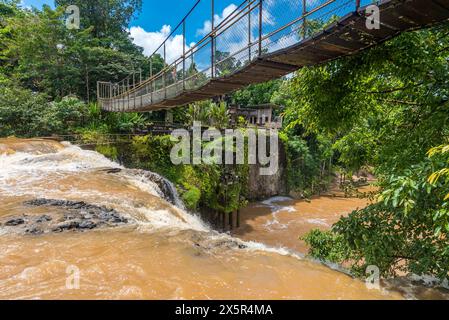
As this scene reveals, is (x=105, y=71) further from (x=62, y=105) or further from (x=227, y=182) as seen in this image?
(x=227, y=182)

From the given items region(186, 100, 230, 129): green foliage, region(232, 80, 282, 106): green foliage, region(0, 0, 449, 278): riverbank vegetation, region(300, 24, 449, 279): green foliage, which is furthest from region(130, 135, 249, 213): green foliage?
region(232, 80, 282, 106): green foliage

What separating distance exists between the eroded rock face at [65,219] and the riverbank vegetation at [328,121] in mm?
2761

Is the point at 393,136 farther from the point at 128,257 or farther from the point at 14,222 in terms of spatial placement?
the point at 14,222

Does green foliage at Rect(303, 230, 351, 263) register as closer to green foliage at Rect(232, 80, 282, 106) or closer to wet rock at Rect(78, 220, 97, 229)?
wet rock at Rect(78, 220, 97, 229)

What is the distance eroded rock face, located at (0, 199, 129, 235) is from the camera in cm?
333

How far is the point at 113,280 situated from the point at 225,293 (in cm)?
92

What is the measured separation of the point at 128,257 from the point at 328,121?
2.75 m

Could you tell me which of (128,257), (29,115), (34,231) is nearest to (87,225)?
(34,231)

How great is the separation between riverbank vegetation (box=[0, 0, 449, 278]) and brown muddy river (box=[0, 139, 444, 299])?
551 millimetres

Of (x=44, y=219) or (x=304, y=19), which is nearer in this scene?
(x=304, y=19)

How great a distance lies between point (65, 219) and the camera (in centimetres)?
Result: 358

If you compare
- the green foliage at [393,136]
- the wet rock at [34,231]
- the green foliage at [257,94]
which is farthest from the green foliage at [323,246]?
the green foliage at [257,94]

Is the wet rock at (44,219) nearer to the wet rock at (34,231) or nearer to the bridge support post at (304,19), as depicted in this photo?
the wet rock at (34,231)

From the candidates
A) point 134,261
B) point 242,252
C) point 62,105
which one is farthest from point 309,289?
point 62,105
